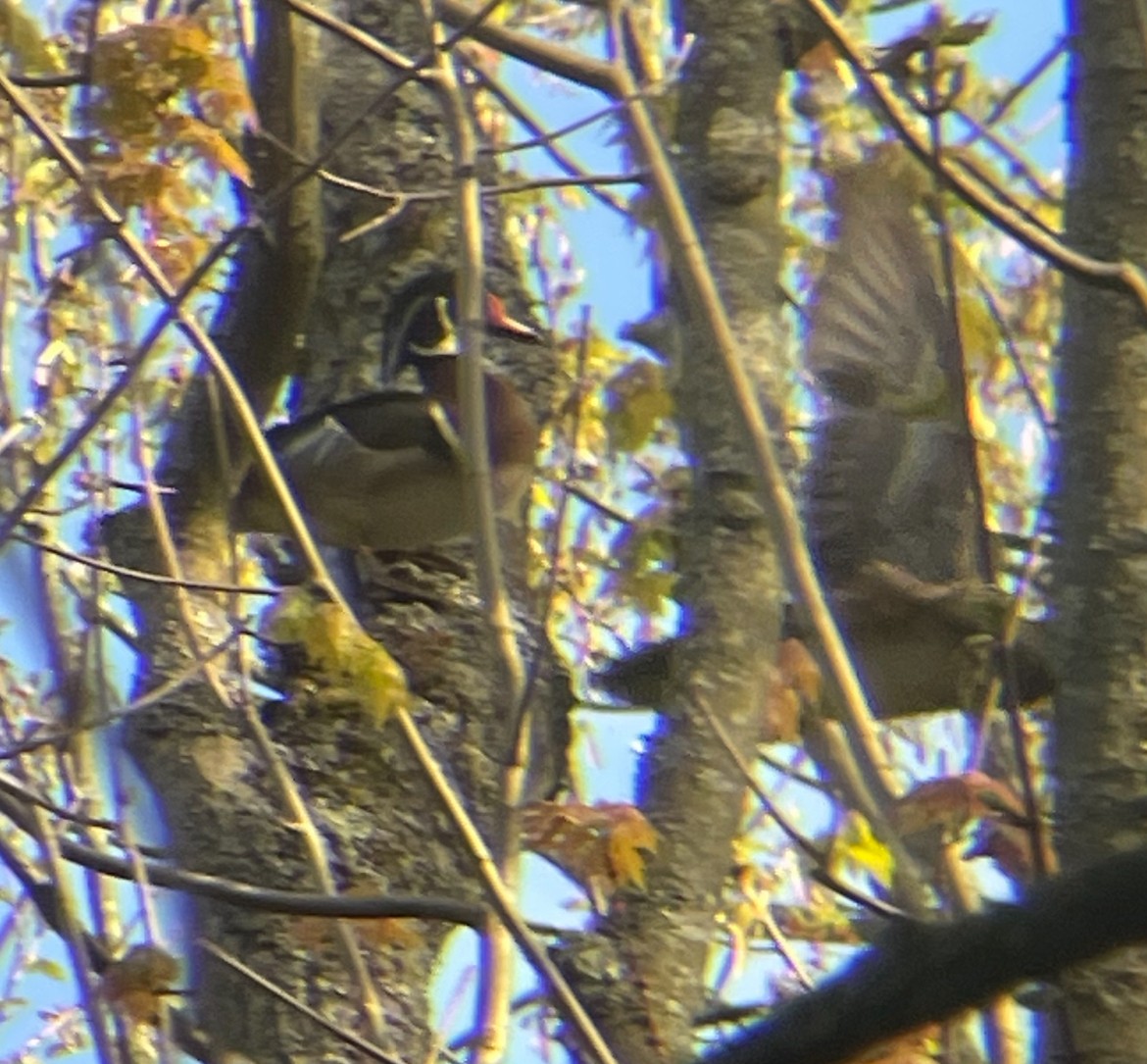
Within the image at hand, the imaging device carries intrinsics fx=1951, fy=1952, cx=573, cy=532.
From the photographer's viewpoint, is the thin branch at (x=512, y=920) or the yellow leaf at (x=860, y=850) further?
the yellow leaf at (x=860, y=850)

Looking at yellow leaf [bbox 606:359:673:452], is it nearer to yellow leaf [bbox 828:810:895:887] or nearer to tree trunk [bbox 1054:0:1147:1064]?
yellow leaf [bbox 828:810:895:887]

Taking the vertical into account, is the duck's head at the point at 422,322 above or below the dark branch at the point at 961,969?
above

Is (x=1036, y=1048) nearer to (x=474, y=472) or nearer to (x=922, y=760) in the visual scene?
(x=474, y=472)

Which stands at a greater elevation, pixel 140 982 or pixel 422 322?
pixel 422 322

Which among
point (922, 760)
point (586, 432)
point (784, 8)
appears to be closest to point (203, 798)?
point (784, 8)

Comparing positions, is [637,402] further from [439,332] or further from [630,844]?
[630,844]

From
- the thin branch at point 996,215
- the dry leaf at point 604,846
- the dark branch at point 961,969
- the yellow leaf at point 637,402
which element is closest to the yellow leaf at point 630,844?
the dry leaf at point 604,846

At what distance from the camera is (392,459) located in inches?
122

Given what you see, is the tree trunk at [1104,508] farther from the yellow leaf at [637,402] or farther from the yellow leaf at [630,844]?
the yellow leaf at [637,402]

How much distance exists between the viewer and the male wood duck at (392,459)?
3.12 meters

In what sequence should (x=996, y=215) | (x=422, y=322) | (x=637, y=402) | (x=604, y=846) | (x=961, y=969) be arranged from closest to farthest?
(x=961, y=969)
(x=996, y=215)
(x=604, y=846)
(x=637, y=402)
(x=422, y=322)

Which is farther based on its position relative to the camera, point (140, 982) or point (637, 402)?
point (637, 402)

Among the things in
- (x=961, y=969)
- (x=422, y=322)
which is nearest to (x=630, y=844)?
(x=961, y=969)

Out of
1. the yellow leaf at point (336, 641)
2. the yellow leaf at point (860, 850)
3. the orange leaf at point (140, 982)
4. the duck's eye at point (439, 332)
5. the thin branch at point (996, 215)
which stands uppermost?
the duck's eye at point (439, 332)
